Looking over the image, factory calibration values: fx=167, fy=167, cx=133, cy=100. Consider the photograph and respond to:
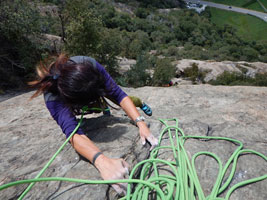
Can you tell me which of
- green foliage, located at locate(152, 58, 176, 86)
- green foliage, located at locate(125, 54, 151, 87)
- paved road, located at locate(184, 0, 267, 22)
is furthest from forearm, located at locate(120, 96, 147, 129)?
paved road, located at locate(184, 0, 267, 22)

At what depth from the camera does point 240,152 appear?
1.64 m

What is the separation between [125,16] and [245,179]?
7329 centimetres

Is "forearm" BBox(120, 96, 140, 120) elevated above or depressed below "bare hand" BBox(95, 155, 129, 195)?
above

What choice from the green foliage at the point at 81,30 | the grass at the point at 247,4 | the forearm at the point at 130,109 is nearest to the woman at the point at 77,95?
the forearm at the point at 130,109

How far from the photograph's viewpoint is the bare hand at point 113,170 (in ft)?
4.12

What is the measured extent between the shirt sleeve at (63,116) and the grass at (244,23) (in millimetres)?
76316

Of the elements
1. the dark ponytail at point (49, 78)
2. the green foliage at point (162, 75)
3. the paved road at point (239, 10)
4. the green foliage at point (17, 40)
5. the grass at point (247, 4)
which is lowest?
the green foliage at point (162, 75)

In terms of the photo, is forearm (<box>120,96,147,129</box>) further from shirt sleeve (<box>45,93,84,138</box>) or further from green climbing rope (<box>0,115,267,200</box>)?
shirt sleeve (<box>45,93,84,138</box>)

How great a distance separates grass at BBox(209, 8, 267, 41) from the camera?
61125 millimetres

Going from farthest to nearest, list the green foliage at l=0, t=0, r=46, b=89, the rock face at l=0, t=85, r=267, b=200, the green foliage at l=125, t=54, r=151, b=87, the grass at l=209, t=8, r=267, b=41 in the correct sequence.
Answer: the grass at l=209, t=8, r=267, b=41 < the green foliage at l=125, t=54, r=151, b=87 < the green foliage at l=0, t=0, r=46, b=89 < the rock face at l=0, t=85, r=267, b=200

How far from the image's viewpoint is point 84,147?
1.44 m

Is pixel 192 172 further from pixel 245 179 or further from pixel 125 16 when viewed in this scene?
pixel 125 16

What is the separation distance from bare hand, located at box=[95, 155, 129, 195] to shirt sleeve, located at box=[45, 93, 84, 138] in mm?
364

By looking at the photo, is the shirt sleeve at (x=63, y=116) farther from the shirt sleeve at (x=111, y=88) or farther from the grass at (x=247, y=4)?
the grass at (x=247, y=4)
